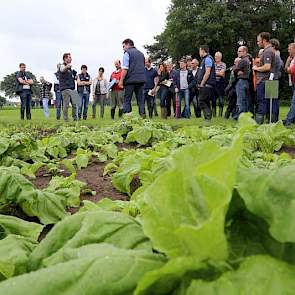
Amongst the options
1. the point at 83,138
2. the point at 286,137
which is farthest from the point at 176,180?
the point at 83,138

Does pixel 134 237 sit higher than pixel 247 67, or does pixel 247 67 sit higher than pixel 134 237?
pixel 247 67

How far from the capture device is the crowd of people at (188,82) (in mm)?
10703

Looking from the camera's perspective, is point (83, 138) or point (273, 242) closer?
point (273, 242)

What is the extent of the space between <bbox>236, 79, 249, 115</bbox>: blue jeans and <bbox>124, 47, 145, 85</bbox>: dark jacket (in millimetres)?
2138

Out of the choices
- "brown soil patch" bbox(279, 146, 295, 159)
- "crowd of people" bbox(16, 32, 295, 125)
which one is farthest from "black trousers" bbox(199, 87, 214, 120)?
"brown soil patch" bbox(279, 146, 295, 159)

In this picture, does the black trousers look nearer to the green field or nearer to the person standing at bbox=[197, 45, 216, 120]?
the person standing at bbox=[197, 45, 216, 120]

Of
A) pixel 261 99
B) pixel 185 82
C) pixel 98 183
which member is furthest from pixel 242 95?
pixel 98 183

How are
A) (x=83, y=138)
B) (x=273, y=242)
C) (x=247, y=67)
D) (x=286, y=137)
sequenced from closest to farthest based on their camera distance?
(x=273, y=242), (x=286, y=137), (x=83, y=138), (x=247, y=67)

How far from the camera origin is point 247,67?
11445 mm

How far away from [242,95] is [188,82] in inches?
175

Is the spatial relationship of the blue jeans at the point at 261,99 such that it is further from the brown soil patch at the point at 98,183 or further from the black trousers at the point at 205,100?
the brown soil patch at the point at 98,183

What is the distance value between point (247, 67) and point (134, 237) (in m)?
10.7

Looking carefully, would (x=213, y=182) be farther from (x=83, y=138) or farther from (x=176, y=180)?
(x=83, y=138)

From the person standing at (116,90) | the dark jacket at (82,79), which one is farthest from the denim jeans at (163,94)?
the dark jacket at (82,79)
